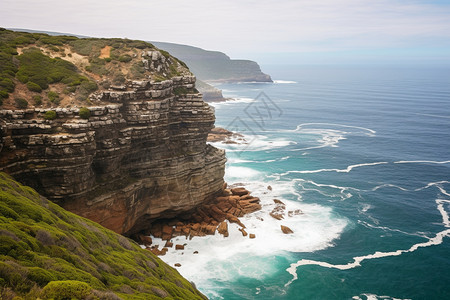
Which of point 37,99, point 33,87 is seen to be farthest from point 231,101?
point 37,99

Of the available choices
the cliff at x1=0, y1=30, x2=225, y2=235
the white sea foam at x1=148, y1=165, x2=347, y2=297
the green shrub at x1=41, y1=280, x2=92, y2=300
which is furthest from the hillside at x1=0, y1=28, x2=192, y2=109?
the green shrub at x1=41, y1=280, x2=92, y2=300

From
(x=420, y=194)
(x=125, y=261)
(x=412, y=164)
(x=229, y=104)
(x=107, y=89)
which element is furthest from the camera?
(x=229, y=104)

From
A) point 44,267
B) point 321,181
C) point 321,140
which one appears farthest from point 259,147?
point 44,267

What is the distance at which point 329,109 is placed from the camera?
15488cm

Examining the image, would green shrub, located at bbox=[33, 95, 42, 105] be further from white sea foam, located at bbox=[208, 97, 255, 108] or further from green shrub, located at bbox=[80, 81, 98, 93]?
white sea foam, located at bbox=[208, 97, 255, 108]

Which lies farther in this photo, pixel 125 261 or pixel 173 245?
pixel 173 245

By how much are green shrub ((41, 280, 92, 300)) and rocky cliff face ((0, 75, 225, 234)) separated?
2386 cm

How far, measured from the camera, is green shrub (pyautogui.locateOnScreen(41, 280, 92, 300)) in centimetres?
1356

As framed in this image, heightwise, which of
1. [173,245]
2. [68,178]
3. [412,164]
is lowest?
[173,245]

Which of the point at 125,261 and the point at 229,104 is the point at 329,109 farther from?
the point at 125,261

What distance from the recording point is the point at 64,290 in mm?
13977

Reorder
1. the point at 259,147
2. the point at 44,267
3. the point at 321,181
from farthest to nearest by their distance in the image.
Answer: the point at 259,147 < the point at 321,181 < the point at 44,267

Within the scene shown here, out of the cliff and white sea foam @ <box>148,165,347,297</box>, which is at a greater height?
A: the cliff

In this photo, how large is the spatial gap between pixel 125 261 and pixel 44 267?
8.78 m
